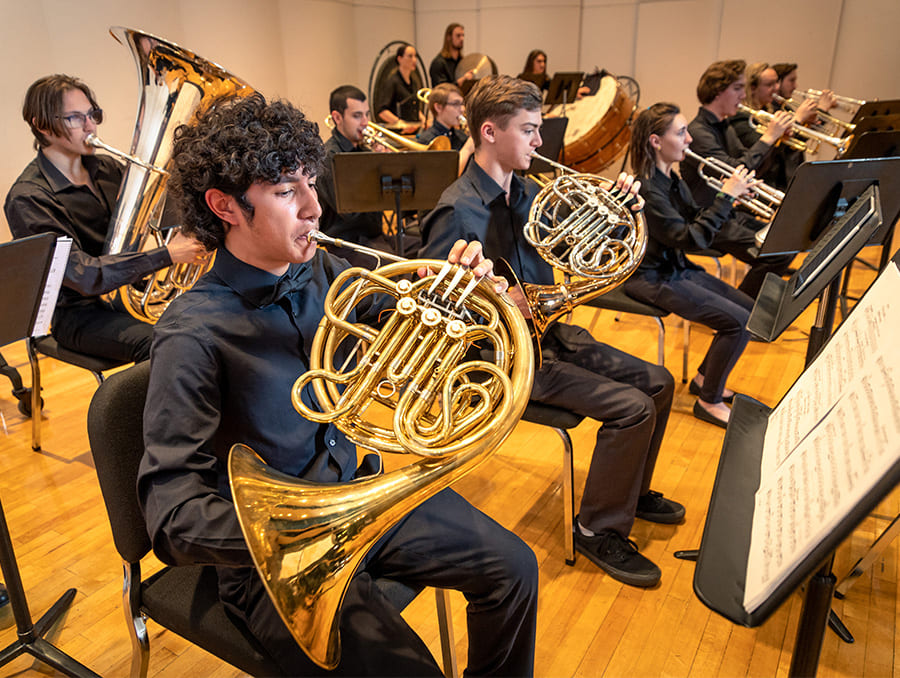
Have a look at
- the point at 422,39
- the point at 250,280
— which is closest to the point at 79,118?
the point at 250,280

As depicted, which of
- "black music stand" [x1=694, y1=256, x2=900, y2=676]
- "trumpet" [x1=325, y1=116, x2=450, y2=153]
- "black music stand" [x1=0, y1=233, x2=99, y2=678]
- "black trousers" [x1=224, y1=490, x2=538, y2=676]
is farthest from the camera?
"trumpet" [x1=325, y1=116, x2=450, y2=153]

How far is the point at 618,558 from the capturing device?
194cm

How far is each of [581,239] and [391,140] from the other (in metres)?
2.21

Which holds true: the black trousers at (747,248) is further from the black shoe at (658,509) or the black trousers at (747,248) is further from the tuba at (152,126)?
the tuba at (152,126)

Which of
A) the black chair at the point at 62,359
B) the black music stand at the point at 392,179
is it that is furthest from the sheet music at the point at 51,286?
the black music stand at the point at 392,179

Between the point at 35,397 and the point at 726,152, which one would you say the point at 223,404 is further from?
the point at 726,152

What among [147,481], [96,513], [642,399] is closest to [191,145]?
[147,481]

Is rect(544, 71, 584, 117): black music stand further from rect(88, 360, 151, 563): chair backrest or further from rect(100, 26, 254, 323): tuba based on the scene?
rect(88, 360, 151, 563): chair backrest

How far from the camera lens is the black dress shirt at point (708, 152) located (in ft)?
11.5

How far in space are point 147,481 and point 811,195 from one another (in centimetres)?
187

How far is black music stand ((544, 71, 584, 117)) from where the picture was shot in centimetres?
614

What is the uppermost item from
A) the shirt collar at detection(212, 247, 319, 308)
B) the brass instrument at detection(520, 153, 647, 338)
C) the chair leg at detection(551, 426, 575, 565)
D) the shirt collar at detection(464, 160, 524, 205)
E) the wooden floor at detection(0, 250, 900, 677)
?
the shirt collar at detection(464, 160, 524, 205)

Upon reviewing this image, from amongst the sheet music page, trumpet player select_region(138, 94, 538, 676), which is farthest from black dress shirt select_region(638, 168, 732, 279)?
trumpet player select_region(138, 94, 538, 676)

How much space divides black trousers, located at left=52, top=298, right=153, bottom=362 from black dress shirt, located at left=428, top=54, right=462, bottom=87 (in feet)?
16.9
